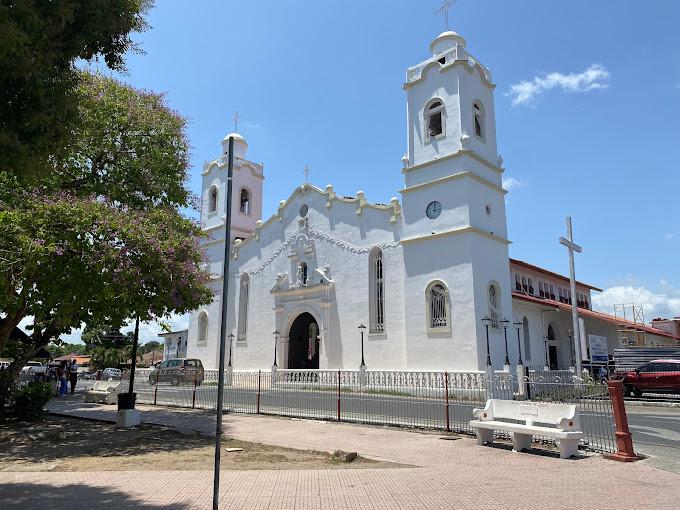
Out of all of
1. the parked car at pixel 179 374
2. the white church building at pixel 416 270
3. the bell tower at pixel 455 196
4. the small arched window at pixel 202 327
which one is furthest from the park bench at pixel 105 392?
the small arched window at pixel 202 327

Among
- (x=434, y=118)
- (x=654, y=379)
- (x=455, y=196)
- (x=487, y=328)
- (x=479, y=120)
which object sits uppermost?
(x=434, y=118)

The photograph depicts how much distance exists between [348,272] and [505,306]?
8620mm

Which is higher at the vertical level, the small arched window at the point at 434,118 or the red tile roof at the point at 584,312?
the small arched window at the point at 434,118

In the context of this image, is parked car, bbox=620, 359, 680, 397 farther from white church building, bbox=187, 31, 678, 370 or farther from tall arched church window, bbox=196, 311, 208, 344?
tall arched church window, bbox=196, 311, 208, 344

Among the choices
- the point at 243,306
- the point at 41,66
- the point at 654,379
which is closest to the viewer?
the point at 41,66

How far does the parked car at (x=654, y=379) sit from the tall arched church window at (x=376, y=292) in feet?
36.8

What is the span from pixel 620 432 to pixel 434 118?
20620 millimetres

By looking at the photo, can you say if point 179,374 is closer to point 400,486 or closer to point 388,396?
point 388,396

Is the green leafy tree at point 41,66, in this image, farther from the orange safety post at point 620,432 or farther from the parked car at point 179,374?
the parked car at point 179,374

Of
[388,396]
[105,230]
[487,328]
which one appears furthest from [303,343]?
[105,230]

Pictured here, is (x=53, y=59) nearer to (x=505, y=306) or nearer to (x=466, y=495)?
(x=466, y=495)

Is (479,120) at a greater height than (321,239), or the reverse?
(479,120)

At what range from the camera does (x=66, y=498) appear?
6.38 meters

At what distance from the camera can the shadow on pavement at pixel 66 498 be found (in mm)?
5982
